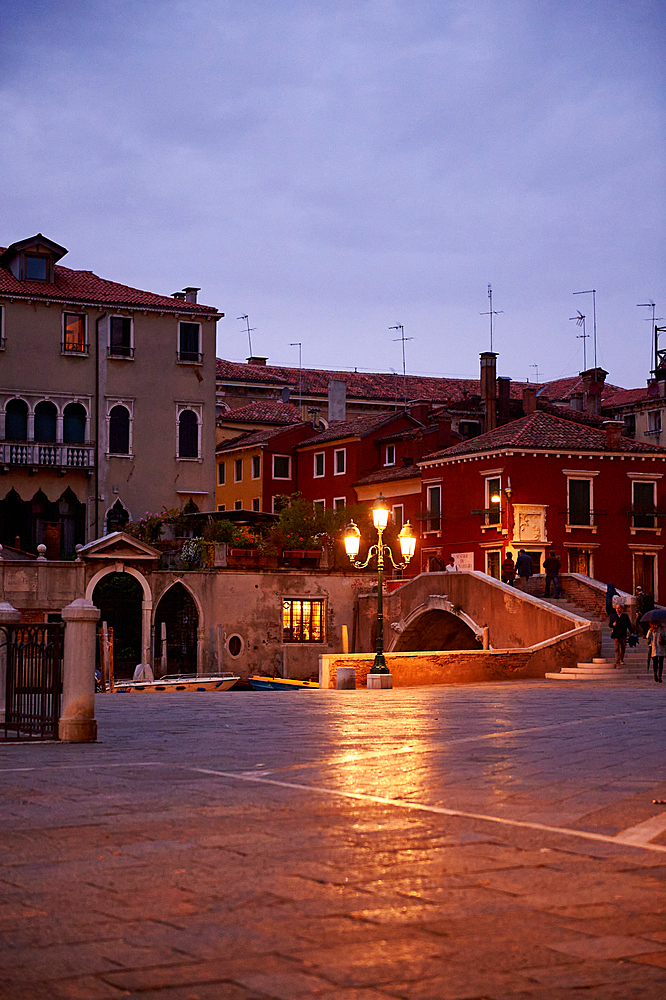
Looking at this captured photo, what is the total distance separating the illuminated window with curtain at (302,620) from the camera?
46.0m

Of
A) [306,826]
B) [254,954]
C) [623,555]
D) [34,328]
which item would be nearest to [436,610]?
[623,555]

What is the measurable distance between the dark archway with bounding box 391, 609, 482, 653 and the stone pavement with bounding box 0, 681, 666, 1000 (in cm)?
2904

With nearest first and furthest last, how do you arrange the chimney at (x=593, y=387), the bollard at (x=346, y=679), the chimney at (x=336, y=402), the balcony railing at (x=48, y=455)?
the bollard at (x=346, y=679) → the balcony railing at (x=48, y=455) → the chimney at (x=593, y=387) → the chimney at (x=336, y=402)

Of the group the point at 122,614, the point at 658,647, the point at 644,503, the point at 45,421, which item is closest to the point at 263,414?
the point at 45,421

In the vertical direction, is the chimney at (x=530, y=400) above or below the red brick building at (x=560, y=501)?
above

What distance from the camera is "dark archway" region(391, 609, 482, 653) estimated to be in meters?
41.8

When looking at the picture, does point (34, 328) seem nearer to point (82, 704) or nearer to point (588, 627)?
point (588, 627)

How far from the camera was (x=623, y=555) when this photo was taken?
5119 cm

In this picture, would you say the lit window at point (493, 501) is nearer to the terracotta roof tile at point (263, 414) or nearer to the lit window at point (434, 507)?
the lit window at point (434, 507)

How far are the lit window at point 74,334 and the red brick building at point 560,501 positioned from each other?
15.2 meters

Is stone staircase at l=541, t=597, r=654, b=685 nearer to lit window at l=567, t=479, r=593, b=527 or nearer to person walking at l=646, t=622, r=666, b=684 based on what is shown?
person walking at l=646, t=622, r=666, b=684

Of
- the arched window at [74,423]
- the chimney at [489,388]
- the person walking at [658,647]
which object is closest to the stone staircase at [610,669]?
the person walking at [658,647]

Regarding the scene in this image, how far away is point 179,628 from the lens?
44.2 metres

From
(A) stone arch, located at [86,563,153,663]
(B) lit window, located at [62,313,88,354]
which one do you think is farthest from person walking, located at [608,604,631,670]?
(B) lit window, located at [62,313,88,354]
